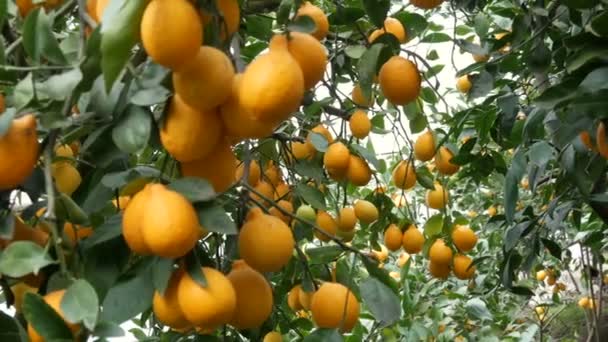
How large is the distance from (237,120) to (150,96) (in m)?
0.06

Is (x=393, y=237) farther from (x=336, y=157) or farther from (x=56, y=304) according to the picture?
(x=56, y=304)

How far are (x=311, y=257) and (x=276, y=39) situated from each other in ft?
1.36

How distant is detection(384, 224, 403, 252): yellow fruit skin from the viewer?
1368 millimetres

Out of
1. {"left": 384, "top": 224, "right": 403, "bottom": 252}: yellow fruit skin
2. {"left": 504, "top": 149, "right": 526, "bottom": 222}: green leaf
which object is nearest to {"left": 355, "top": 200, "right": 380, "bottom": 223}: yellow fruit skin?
{"left": 384, "top": 224, "right": 403, "bottom": 252}: yellow fruit skin

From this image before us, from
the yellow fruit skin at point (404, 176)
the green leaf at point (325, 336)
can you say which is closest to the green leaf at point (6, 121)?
the green leaf at point (325, 336)

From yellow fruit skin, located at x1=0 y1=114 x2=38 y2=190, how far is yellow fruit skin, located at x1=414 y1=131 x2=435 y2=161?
2.42 feet

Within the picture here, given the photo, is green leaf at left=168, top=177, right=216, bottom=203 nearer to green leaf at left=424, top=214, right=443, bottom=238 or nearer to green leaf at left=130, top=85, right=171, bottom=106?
green leaf at left=130, top=85, right=171, bottom=106

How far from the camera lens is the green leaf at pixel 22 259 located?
0.51 metres

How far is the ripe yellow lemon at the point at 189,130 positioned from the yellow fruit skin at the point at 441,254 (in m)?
0.82

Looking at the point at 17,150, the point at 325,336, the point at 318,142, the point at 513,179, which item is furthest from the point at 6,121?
the point at 513,179

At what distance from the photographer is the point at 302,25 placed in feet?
2.09

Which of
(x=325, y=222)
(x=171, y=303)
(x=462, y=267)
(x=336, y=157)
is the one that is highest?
(x=171, y=303)

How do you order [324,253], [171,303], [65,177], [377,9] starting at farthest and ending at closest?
[324,253] → [377,9] → [65,177] → [171,303]

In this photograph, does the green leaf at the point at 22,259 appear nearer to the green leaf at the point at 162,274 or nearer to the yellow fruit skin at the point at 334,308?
the green leaf at the point at 162,274
